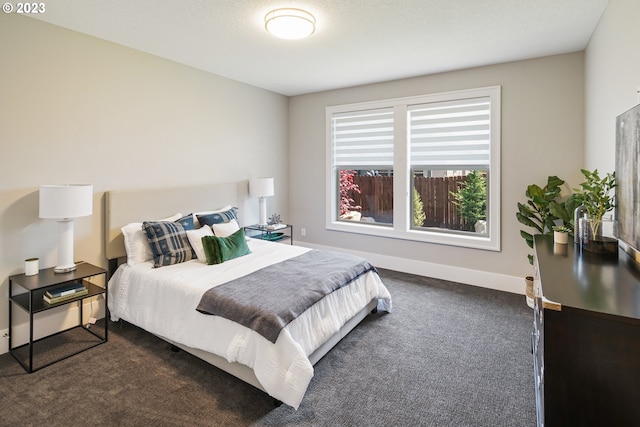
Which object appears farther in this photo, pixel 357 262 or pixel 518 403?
pixel 357 262

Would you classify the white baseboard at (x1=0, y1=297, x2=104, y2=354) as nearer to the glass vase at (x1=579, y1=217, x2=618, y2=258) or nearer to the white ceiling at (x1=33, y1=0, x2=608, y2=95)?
the white ceiling at (x1=33, y1=0, x2=608, y2=95)

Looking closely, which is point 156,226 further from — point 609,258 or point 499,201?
point 499,201

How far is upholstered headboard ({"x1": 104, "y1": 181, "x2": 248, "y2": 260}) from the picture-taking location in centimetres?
320

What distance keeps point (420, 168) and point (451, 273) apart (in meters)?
1.43

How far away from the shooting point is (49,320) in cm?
290

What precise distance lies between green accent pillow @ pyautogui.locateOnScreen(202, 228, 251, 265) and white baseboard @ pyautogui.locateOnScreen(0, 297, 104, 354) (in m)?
1.20

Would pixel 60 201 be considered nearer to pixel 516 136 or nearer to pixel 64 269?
pixel 64 269

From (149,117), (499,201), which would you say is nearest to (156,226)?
(149,117)

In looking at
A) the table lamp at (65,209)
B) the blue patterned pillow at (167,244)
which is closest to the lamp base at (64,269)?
the table lamp at (65,209)

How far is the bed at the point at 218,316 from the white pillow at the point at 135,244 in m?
0.07

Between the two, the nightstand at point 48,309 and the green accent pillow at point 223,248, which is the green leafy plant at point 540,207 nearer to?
the green accent pillow at point 223,248

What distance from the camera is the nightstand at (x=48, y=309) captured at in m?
2.47

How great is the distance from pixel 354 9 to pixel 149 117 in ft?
7.77

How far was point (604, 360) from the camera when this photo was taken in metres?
1.20
